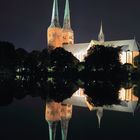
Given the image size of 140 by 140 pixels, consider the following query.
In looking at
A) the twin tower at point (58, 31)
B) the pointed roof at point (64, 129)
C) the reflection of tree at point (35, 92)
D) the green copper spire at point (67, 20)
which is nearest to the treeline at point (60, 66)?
the reflection of tree at point (35, 92)

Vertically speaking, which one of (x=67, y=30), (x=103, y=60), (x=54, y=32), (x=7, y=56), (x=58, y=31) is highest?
(x=67, y=30)

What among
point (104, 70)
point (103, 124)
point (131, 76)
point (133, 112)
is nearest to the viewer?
point (103, 124)

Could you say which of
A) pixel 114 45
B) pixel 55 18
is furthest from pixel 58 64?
pixel 55 18

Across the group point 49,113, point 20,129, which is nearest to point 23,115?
point 49,113

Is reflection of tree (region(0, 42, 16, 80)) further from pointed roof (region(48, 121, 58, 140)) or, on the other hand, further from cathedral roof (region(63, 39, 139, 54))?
pointed roof (region(48, 121, 58, 140))

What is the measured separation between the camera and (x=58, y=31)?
105 metres

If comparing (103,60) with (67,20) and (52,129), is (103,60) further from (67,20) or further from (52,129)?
(67,20)

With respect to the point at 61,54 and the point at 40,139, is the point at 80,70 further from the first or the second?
the point at 40,139

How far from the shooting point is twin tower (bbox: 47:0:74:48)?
10275cm

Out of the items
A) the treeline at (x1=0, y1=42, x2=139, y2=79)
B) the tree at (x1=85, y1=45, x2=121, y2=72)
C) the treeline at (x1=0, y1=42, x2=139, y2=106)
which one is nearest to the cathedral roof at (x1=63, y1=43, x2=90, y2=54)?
the treeline at (x1=0, y1=42, x2=139, y2=79)

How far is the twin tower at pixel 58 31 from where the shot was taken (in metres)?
103

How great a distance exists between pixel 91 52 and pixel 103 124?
49.5 meters

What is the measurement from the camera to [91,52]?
210 feet

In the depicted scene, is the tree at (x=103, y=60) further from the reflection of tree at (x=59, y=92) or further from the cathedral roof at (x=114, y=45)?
the reflection of tree at (x=59, y=92)
